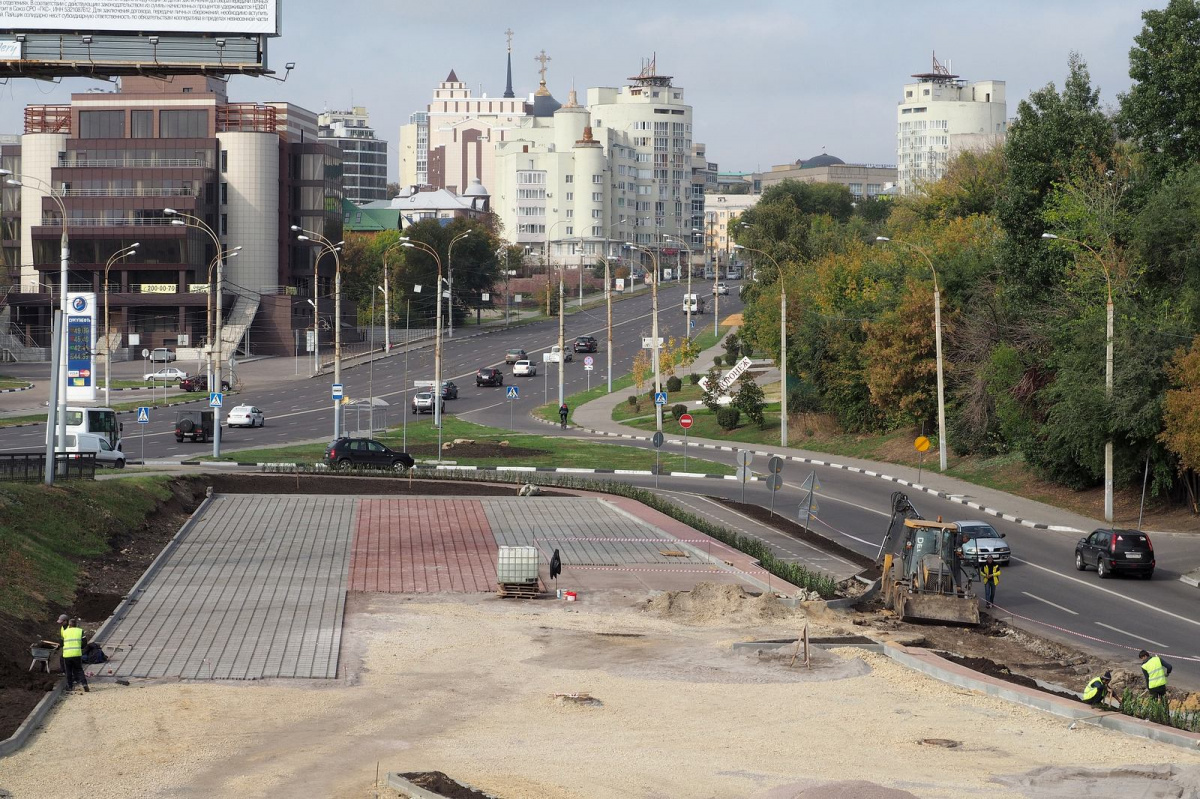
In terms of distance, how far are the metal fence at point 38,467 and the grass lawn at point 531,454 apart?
56.4ft

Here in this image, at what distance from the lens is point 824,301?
7069 centimetres

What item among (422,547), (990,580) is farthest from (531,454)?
(990,580)

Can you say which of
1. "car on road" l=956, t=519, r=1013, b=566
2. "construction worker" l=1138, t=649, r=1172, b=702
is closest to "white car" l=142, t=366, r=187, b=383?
"car on road" l=956, t=519, r=1013, b=566

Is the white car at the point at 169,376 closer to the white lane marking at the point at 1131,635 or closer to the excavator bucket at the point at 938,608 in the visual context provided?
the excavator bucket at the point at 938,608

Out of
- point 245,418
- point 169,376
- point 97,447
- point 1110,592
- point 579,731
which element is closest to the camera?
point 579,731

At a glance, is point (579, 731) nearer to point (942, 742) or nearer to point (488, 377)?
point (942, 742)

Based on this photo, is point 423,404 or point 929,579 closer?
point 929,579

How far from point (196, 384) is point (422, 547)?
60440 mm

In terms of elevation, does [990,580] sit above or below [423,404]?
below

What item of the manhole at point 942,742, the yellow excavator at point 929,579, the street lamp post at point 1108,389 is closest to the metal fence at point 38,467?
the yellow excavator at point 929,579

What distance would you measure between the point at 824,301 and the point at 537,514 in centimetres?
3541

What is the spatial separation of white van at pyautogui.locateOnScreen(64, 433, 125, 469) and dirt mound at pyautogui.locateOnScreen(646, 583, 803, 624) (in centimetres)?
2684

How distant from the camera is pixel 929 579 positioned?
89.2 ft

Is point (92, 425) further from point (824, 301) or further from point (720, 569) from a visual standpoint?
point (824, 301)
